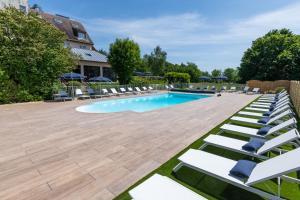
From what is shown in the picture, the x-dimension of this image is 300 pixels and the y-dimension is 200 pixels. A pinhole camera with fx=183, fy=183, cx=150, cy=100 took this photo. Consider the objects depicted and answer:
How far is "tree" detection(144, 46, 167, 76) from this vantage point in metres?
56.7

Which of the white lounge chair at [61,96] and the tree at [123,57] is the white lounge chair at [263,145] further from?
the tree at [123,57]

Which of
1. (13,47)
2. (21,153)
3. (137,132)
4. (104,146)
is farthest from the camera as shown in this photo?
(13,47)

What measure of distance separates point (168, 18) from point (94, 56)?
527 inches

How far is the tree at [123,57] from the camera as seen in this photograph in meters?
22.4

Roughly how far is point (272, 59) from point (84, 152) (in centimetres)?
3025

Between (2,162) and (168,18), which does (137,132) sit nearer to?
(2,162)

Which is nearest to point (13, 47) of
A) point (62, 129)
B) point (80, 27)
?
point (62, 129)

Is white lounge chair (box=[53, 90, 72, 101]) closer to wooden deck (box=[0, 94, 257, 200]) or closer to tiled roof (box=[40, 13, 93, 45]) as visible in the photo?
wooden deck (box=[0, 94, 257, 200])

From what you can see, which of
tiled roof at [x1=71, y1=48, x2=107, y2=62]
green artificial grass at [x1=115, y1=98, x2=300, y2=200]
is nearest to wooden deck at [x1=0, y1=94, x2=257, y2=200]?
green artificial grass at [x1=115, y1=98, x2=300, y2=200]

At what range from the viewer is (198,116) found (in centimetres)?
871

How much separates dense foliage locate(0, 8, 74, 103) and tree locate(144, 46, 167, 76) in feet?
140

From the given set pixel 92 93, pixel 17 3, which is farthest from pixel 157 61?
pixel 92 93

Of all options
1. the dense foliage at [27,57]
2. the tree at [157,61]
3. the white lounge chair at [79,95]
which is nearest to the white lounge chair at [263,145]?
the white lounge chair at [79,95]

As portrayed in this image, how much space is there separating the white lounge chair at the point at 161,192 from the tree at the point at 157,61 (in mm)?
53899
